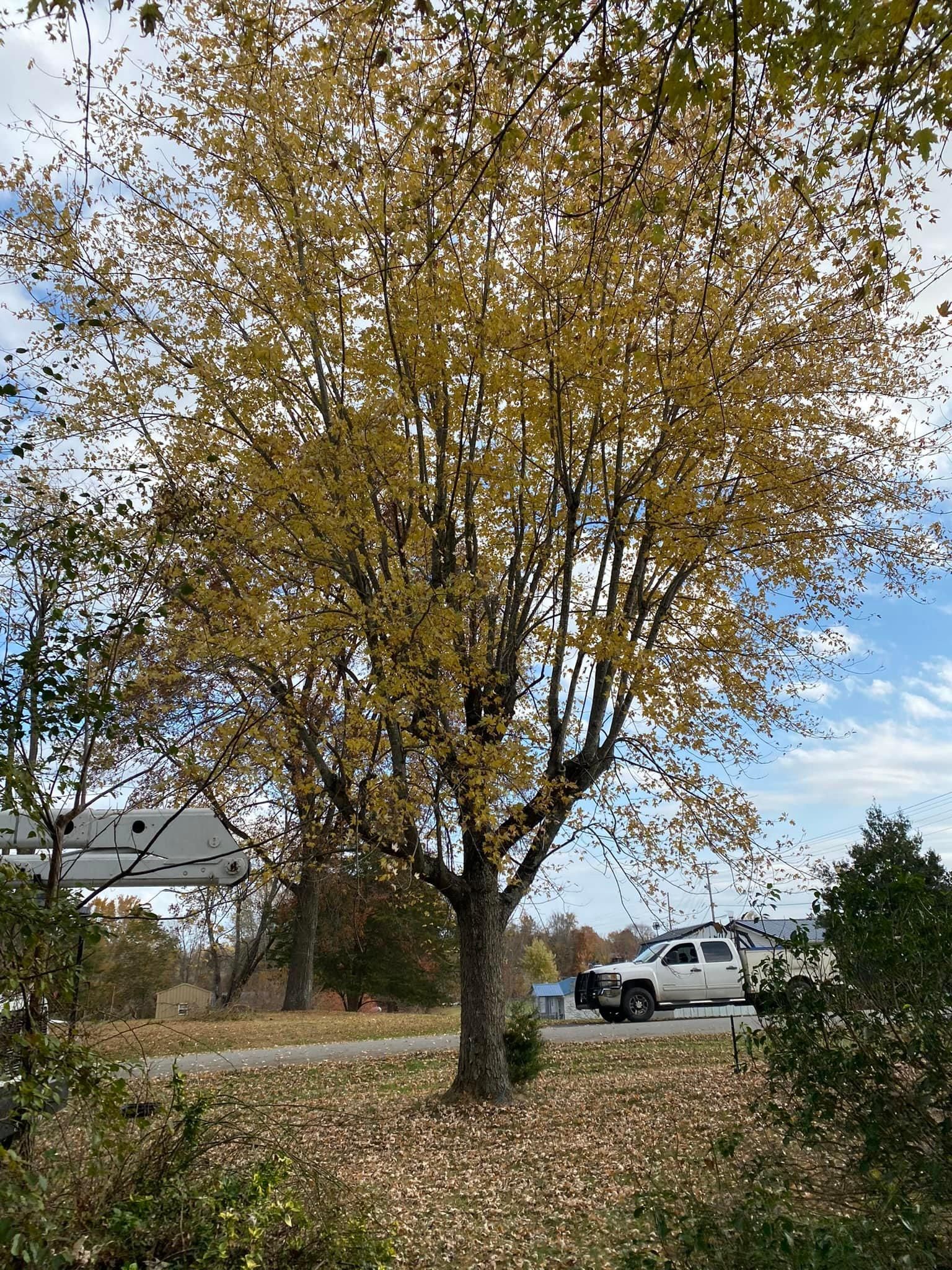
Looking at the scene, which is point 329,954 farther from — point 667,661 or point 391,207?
point 391,207

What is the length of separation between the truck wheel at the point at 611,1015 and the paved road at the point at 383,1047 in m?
0.25

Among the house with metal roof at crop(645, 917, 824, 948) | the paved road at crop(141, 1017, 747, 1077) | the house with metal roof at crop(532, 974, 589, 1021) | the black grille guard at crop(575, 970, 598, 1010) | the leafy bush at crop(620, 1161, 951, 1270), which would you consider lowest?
the house with metal roof at crop(532, 974, 589, 1021)

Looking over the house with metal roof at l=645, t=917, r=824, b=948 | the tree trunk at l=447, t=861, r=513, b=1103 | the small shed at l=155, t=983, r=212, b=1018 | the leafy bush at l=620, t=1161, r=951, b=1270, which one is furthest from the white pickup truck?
the leafy bush at l=620, t=1161, r=951, b=1270

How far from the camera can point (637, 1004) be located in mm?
16781

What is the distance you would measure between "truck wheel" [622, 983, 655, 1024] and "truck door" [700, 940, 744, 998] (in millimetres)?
1162

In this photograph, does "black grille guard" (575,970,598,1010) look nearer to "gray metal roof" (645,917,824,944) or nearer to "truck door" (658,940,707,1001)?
"truck door" (658,940,707,1001)

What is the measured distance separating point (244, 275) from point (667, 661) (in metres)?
5.55

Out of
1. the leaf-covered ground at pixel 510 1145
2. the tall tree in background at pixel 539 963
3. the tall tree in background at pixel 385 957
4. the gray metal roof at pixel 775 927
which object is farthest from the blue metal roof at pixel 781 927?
the tall tree in background at pixel 539 963

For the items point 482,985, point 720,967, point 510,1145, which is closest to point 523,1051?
point 482,985

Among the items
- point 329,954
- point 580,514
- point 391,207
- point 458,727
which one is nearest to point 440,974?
point 329,954

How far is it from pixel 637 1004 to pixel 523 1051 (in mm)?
8684

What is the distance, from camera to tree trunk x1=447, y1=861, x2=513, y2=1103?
28.1ft

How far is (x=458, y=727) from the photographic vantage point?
9375mm

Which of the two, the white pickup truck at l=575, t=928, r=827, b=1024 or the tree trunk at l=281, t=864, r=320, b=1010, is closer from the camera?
the white pickup truck at l=575, t=928, r=827, b=1024
